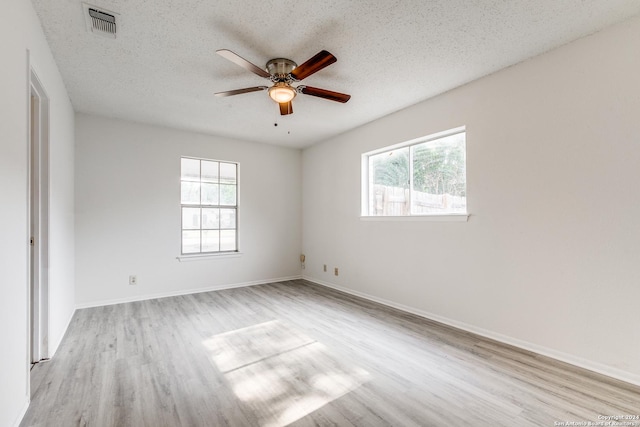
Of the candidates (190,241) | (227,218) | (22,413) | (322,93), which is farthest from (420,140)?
(22,413)

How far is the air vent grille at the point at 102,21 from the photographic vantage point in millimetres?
2174

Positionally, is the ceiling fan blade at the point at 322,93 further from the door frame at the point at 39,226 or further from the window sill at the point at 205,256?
the window sill at the point at 205,256

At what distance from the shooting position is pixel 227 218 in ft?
17.6

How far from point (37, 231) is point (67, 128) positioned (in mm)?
1685

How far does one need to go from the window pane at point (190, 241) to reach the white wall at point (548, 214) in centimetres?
338

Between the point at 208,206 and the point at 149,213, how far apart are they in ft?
2.98

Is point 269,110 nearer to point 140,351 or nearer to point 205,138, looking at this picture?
point 205,138

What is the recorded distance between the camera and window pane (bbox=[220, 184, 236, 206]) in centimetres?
535

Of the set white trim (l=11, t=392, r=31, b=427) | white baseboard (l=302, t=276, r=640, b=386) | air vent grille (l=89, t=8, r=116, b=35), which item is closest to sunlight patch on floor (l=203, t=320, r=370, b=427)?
white trim (l=11, t=392, r=31, b=427)

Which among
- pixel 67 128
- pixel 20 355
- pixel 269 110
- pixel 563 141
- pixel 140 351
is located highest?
pixel 269 110

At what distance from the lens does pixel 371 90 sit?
340 cm

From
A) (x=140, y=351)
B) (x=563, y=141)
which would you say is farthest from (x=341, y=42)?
(x=140, y=351)

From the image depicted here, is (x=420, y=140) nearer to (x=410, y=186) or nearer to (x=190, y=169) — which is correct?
(x=410, y=186)

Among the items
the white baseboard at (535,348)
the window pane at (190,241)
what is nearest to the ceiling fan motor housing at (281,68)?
the white baseboard at (535,348)
